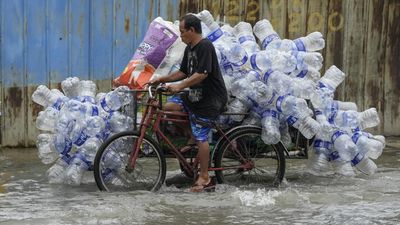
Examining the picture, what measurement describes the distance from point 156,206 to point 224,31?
2.18 m

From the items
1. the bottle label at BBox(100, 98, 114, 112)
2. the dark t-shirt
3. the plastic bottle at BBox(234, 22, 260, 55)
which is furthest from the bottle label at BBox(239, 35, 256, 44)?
the bottle label at BBox(100, 98, 114, 112)

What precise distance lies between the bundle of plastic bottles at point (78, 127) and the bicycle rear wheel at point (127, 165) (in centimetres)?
24

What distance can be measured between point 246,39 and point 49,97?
2217 mm

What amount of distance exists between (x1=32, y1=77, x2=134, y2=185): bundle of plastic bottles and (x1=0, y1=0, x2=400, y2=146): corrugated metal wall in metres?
1.77

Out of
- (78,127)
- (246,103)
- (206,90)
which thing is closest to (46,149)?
(78,127)

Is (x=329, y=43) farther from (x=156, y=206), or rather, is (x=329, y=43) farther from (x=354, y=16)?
(x=156, y=206)

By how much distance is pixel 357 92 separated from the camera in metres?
10.3

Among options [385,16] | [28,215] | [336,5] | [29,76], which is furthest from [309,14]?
[28,215]

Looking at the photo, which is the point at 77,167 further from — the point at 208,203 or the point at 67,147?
the point at 208,203

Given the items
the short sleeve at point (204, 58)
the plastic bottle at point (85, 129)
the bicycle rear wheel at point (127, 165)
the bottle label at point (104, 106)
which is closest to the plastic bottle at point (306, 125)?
the short sleeve at point (204, 58)

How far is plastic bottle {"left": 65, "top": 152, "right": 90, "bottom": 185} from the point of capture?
7219 mm

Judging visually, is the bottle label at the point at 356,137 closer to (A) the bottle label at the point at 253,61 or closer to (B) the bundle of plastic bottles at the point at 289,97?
(B) the bundle of plastic bottles at the point at 289,97

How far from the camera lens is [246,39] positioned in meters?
7.73

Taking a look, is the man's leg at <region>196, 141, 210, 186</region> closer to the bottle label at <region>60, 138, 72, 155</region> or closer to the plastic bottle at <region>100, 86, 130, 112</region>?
the plastic bottle at <region>100, 86, 130, 112</region>
